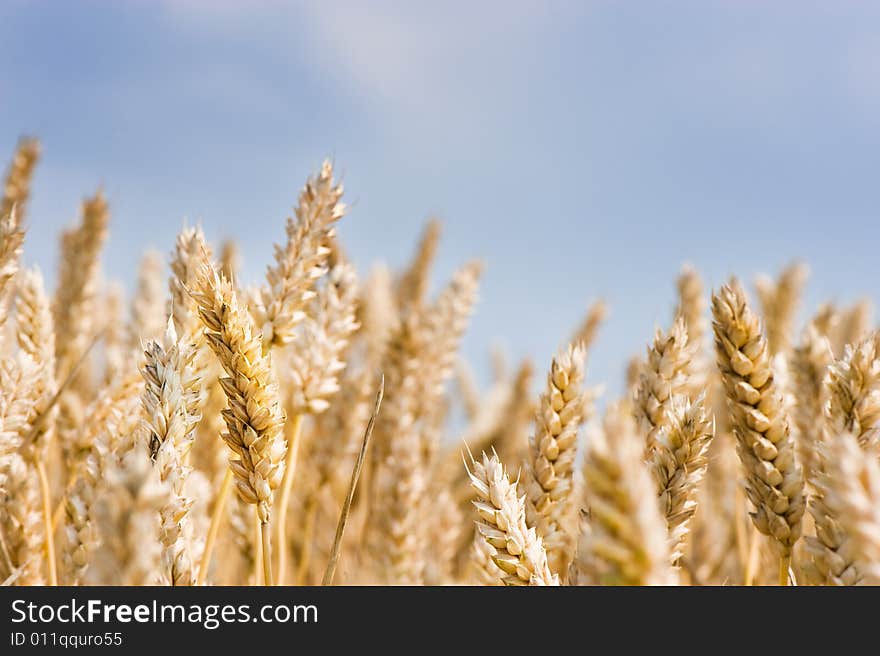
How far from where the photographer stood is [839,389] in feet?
3.08

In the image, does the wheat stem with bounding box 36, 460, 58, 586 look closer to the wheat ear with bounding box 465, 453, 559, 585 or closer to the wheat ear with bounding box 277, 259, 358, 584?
the wheat ear with bounding box 277, 259, 358, 584

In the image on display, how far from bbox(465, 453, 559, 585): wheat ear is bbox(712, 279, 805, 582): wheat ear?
369mm

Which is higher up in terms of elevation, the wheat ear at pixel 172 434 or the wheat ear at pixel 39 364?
the wheat ear at pixel 39 364

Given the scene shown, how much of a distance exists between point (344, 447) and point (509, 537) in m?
1.31


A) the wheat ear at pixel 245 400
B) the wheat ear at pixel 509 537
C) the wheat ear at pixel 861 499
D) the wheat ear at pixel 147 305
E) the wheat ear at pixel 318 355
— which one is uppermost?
the wheat ear at pixel 147 305

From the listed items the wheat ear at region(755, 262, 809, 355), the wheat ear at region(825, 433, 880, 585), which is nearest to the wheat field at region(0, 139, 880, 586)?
the wheat ear at region(825, 433, 880, 585)

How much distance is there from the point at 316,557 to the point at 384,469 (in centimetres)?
51

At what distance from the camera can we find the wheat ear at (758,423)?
3.19 feet

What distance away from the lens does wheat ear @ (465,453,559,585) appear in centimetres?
80

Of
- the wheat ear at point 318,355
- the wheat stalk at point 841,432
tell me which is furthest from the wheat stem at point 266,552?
the wheat stalk at point 841,432

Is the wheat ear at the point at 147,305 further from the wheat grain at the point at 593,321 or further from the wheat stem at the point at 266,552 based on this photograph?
the wheat grain at the point at 593,321

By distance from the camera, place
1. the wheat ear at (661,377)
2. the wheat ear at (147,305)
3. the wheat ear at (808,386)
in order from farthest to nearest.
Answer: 1. the wheat ear at (147,305)
2. the wheat ear at (808,386)
3. the wheat ear at (661,377)
